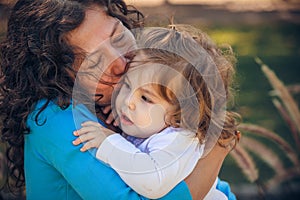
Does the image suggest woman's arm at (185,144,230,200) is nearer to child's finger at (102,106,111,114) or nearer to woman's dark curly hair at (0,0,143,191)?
child's finger at (102,106,111,114)

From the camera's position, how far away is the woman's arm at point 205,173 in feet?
7.48

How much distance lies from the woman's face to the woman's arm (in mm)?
440

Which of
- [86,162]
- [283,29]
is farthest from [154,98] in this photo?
[283,29]

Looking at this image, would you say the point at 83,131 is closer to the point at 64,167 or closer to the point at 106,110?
the point at 64,167

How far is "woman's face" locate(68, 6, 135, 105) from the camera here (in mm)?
2389

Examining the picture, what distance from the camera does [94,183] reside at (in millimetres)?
2127

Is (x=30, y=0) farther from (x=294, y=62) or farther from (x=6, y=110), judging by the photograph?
(x=294, y=62)

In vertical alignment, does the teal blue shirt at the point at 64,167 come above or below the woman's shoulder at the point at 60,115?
below

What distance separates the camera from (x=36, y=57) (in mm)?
2402

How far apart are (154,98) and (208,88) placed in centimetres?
20

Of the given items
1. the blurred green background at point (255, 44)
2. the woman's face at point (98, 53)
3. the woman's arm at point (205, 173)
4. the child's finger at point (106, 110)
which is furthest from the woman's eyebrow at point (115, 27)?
the blurred green background at point (255, 44)

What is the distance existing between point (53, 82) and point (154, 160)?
0.48m

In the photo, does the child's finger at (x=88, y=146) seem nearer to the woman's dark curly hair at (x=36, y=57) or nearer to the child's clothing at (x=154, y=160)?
the child's clothing at (x=154, y=160)

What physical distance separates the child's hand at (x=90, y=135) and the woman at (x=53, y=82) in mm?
28
